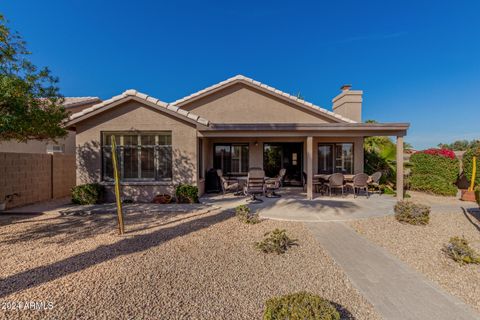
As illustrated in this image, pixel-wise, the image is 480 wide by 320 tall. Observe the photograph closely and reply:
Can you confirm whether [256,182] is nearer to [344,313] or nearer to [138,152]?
[138,152]

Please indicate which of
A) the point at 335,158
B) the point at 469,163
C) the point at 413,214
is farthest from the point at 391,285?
the point at 469,163

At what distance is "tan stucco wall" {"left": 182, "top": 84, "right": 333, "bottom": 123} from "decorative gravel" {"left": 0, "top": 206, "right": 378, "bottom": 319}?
8581 mm

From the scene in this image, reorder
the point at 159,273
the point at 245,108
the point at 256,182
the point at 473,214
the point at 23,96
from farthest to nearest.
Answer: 1. the point at 245,108
2. the point at 256,182
3. the point at 473,214
4. the point at 23,96
5. the point at 159,273

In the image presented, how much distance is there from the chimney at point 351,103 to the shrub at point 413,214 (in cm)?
822

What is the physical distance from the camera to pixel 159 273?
166 inches

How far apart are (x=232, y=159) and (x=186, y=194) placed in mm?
4995

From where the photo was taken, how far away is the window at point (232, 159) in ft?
47.4

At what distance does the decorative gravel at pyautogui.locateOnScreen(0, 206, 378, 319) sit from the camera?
3262mm

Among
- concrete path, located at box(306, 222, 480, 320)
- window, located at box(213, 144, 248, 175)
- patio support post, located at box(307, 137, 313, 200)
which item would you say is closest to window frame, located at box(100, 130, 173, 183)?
window, located at box(213, 144, 248, 175)

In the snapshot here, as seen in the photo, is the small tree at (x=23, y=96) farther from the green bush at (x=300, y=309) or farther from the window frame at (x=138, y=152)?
the green bush at (x=300, y=309)

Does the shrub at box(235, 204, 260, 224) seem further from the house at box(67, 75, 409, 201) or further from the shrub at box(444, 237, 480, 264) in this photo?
the shrub at box(444, 237, 480, 264)

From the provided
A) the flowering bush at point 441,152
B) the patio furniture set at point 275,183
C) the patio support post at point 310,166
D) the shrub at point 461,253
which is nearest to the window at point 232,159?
the patio furniture set at point 275,183

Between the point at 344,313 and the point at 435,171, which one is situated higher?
the point at 435,171

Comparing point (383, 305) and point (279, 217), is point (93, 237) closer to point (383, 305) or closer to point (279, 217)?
point (279, 217)
